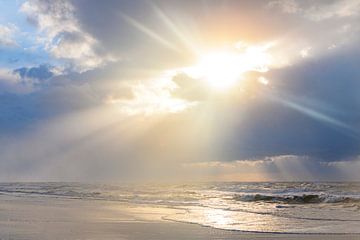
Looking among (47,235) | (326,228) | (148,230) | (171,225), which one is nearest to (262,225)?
(326,228)

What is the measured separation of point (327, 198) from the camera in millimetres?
45031

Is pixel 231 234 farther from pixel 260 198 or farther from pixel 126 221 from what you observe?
pixel 260 198

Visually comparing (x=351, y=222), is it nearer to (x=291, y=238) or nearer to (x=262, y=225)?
(x=262, y=225)

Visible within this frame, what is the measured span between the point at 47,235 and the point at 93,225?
3808 millimetres

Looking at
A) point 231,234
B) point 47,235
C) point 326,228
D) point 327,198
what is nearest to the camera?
point 47,235

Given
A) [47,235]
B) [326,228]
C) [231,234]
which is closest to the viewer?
[47,235]

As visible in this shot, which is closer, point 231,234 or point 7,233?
point 7,233

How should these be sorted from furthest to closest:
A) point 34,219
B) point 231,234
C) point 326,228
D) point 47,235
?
point 34,219 → point 326,228 → point 231,234 → point 47,235

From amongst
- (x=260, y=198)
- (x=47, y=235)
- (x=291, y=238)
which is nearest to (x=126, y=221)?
(x=47, y=235)

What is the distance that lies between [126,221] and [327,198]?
29529mm

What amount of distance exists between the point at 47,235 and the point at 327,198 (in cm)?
3558

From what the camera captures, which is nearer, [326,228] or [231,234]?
[231,234]

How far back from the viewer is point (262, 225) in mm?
20062

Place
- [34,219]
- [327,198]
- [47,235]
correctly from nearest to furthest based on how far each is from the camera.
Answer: [47,235] → [34,219] → [327,198]
